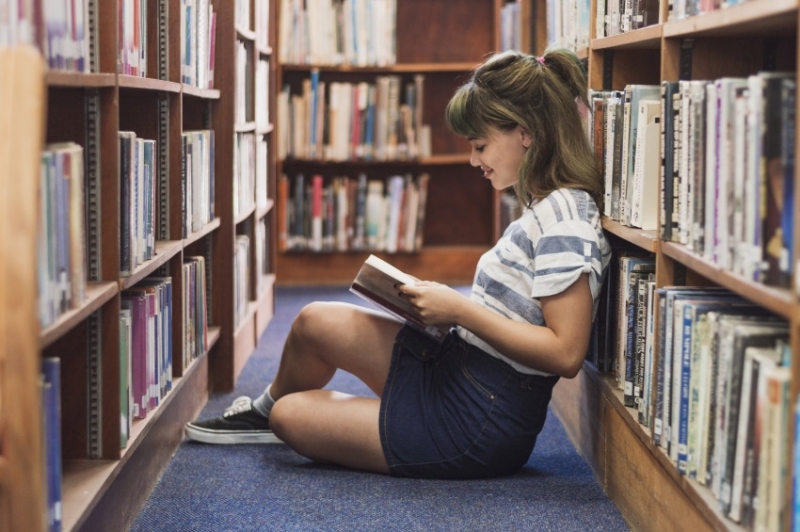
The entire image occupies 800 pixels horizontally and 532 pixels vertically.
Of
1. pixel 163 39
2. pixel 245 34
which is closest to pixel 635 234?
pixel 163 39

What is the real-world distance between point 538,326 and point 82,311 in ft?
2.79

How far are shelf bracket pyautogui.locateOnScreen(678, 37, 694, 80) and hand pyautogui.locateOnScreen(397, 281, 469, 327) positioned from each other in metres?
0.57

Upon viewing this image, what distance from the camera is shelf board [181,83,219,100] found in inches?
94.6

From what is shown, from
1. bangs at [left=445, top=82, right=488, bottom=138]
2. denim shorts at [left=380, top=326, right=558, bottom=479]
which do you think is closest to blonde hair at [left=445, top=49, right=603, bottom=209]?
bangs at [left=445, top=82, right=488, bottom=138]

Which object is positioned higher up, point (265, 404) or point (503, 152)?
point (503, 152)

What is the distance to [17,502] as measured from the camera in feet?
3.92

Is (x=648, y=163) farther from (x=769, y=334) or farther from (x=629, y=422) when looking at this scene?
(x=769, y=334)

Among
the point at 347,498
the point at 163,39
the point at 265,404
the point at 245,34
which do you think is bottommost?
the point at 347,498

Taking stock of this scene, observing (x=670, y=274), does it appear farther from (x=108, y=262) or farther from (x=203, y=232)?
(x=203, y=232)

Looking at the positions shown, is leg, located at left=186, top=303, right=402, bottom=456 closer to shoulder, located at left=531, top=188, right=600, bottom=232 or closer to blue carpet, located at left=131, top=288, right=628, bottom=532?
blue carpet, located at left=131, top=288, right=628, bottom=532

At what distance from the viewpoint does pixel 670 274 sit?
1794 mm

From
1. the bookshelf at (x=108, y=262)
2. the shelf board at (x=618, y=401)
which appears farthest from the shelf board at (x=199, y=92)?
the shelf board at (x=618, y=401)

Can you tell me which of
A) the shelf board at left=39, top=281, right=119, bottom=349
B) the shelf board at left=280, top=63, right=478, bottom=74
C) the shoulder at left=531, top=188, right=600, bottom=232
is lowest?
the shelf board at left=39, top=281, right=119, bottom=349

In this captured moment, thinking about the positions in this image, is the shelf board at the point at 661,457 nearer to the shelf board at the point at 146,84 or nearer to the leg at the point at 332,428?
the leg at the point at 332,428
